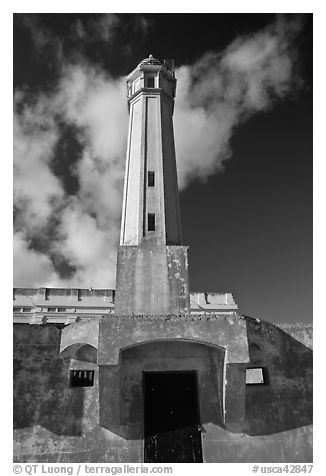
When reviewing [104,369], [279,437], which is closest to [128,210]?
[104,369]

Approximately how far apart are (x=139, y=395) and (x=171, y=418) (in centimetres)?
127

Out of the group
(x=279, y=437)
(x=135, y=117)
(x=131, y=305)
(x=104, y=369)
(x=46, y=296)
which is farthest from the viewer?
(x=46, y=296)

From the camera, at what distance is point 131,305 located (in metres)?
12.8

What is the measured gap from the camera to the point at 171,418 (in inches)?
447

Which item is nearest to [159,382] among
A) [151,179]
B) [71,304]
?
[151,179]

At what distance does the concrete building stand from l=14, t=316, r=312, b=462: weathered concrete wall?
0.10 ft

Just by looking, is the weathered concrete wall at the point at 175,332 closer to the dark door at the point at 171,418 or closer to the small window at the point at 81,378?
the dark door at the point at 171,418

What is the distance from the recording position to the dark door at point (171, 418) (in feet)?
35.7

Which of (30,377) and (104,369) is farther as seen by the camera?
(30,377)

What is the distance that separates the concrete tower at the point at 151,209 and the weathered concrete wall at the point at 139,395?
6.56ft

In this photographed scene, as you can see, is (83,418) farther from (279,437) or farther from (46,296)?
(46,296)

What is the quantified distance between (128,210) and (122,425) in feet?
27.6

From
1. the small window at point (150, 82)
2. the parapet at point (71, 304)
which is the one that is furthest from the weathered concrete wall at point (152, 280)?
the parapet at point (71, 304)

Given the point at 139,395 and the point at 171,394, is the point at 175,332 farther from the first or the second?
the point at 139,395
